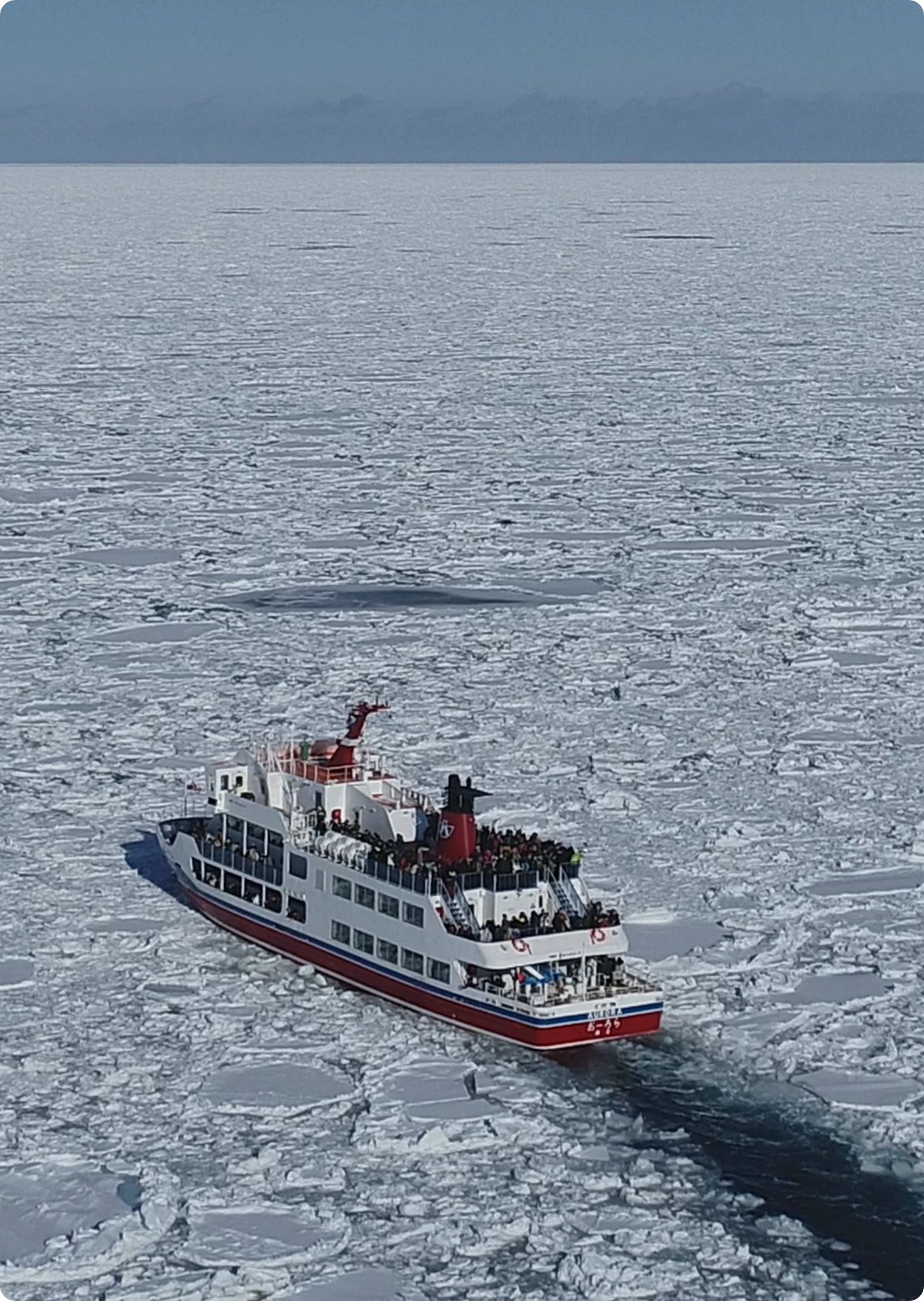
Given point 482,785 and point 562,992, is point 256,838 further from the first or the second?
point 562,992

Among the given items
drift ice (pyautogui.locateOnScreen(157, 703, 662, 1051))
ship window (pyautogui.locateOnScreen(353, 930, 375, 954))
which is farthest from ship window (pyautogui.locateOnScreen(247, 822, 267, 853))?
ship window (pyautogui.locateOnScreen(353, 930, 375, 954))

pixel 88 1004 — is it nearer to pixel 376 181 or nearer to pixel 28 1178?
pixel 28 1178

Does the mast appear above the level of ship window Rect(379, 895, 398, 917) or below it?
above

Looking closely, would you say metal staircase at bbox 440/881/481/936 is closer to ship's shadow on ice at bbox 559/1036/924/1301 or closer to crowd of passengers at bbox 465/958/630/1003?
crowd of passengers at bbox 465/958/630/1003

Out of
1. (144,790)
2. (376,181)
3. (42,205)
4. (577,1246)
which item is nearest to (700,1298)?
(577,1246)

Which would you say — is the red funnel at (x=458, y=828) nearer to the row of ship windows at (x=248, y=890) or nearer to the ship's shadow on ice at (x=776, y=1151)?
the row of ship windows at (x=248, y=890)

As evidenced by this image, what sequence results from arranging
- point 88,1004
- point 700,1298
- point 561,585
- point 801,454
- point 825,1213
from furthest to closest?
1. point 801,454
2. point 561,585
3. point 88,1004
4. point 825,1213
5. point 700,1298

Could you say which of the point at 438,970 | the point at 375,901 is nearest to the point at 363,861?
the point at 375,901
